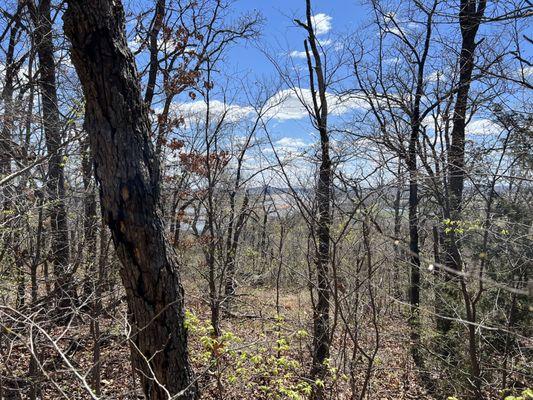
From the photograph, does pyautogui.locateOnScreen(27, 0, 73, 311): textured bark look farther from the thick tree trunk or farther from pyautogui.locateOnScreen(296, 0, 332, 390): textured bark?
the thick tree trunk

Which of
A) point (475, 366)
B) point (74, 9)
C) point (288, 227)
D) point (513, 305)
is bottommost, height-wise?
point (475, 366)

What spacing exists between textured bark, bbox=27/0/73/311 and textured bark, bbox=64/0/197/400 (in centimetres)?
228

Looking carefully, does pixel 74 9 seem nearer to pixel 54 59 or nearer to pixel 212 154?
pixel 54 59

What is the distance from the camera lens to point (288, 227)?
11.1 meters

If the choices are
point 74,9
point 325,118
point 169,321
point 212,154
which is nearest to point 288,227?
point 212,154

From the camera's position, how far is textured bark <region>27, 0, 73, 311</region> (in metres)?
5.60

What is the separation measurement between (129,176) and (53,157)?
8.92 ft

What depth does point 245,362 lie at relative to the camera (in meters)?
6.08

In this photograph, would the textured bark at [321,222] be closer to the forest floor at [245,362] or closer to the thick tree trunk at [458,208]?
the forest floor at [245,362]

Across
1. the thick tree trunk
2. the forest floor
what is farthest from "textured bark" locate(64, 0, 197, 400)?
the thick tree trunk

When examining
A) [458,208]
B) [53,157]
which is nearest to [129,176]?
[53,157]

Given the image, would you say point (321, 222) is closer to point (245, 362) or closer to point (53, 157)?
point (245, 362)

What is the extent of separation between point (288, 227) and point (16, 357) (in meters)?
6.69

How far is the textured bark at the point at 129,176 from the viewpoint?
3068mm
